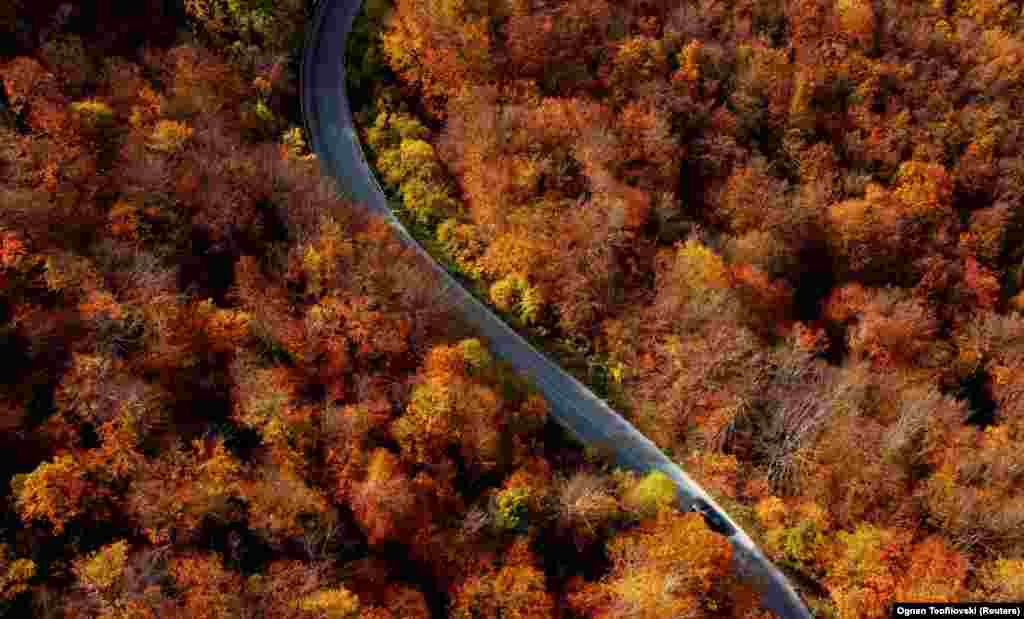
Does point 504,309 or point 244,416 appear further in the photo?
point 504,309

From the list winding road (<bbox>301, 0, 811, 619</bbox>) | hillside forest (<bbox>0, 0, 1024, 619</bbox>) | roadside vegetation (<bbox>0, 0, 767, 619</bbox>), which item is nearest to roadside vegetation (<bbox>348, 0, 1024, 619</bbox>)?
hillside forest (<bbox>0, 0, 1024, 619</bbox>)

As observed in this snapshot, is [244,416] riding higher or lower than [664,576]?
higher

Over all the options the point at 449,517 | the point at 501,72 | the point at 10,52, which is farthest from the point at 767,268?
the point at 10,52

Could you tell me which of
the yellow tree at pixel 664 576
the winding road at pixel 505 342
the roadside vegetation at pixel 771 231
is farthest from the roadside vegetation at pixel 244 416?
the roadside vegetation at pixel 771 231

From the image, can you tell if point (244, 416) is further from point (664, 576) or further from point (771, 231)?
point (771, 231)

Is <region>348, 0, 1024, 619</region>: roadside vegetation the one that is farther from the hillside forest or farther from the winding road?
the winding road

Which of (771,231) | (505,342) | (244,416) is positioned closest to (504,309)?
(505,342)
